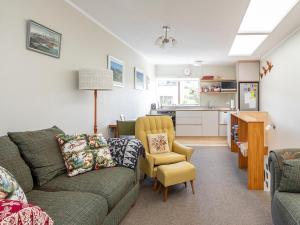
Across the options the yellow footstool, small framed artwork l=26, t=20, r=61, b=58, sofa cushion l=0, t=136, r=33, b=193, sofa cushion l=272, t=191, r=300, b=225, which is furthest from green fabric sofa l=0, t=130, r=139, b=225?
sofa cushion l=272, t=191, r=300, b=225

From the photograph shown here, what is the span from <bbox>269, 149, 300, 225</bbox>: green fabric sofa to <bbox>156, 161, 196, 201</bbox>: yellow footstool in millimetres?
1064

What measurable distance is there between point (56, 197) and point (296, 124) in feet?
11.9

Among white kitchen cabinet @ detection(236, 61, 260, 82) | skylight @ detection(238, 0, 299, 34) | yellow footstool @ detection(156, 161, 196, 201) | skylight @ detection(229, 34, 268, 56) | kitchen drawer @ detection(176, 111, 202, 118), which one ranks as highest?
skylight @ detection(229, 34, 268, 56)

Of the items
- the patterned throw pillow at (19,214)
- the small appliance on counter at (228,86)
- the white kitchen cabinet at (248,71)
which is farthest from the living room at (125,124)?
the small appliance on counter at (228,86)

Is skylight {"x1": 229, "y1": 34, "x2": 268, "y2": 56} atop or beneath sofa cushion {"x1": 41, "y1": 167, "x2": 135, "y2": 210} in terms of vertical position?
atop

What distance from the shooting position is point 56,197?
1642mm

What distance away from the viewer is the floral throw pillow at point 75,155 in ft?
6.99

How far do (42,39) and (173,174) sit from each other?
2006 mm

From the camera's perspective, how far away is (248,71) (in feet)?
22.2

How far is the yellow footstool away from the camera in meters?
2.74

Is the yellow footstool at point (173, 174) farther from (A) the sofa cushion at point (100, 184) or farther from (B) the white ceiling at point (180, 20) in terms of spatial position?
(B) the white ceiling at point (180, 20)

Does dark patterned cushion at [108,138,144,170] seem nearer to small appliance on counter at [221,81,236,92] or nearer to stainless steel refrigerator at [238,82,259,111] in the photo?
stainless steel refrigerator at [238,82,259,111]

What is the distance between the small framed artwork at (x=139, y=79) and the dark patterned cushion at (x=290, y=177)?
3.95m

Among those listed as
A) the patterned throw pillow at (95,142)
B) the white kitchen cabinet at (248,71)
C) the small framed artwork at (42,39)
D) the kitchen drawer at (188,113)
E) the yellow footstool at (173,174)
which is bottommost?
the yellow footstool at (173,174)
